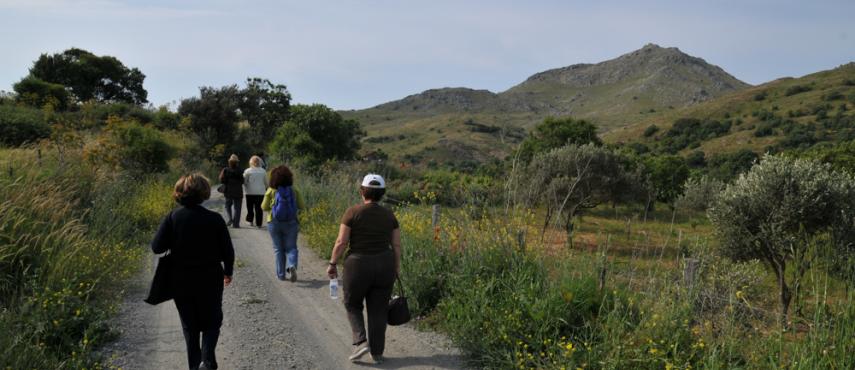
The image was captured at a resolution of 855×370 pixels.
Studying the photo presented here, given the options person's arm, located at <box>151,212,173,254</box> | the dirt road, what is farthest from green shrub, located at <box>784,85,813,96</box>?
person's arm, located at <box>151,212,173,254</box>

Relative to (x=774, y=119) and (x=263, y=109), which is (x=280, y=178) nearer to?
(x=263, y=109)

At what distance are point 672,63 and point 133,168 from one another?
196 meters

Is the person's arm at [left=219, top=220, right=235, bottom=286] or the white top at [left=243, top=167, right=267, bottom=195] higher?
the white top at [left=243, top=167, right=267, bottom=195]

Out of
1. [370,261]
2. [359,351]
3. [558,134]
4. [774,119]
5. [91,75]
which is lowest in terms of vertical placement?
[359,351]

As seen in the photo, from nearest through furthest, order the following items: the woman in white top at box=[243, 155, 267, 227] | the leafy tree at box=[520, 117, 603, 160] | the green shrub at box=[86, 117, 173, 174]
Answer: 1. the woman in white top at box=[243, 155, 267, 227]
2. the green shrub at box=[86, 117, 173, 174]
3. the leafy tree at box=[520, 117, 603, 160]

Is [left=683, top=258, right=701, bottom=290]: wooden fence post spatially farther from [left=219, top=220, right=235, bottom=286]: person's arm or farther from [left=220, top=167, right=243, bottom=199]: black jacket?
[left=220, top=167, right=243, bottom=199]: black jacket

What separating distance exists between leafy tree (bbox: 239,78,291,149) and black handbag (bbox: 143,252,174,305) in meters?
35.1

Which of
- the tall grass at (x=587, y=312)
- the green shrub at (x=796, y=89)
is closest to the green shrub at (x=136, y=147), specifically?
the tall grass at (x=587, y=312)

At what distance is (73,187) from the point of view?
930cm

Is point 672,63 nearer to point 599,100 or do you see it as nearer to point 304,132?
point 599,100

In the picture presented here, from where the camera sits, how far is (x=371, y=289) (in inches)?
201

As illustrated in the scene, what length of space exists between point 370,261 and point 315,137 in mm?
29562

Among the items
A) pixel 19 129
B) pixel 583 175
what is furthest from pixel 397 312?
pixel 19 129

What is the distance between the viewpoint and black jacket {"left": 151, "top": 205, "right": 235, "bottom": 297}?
14.4 feet
